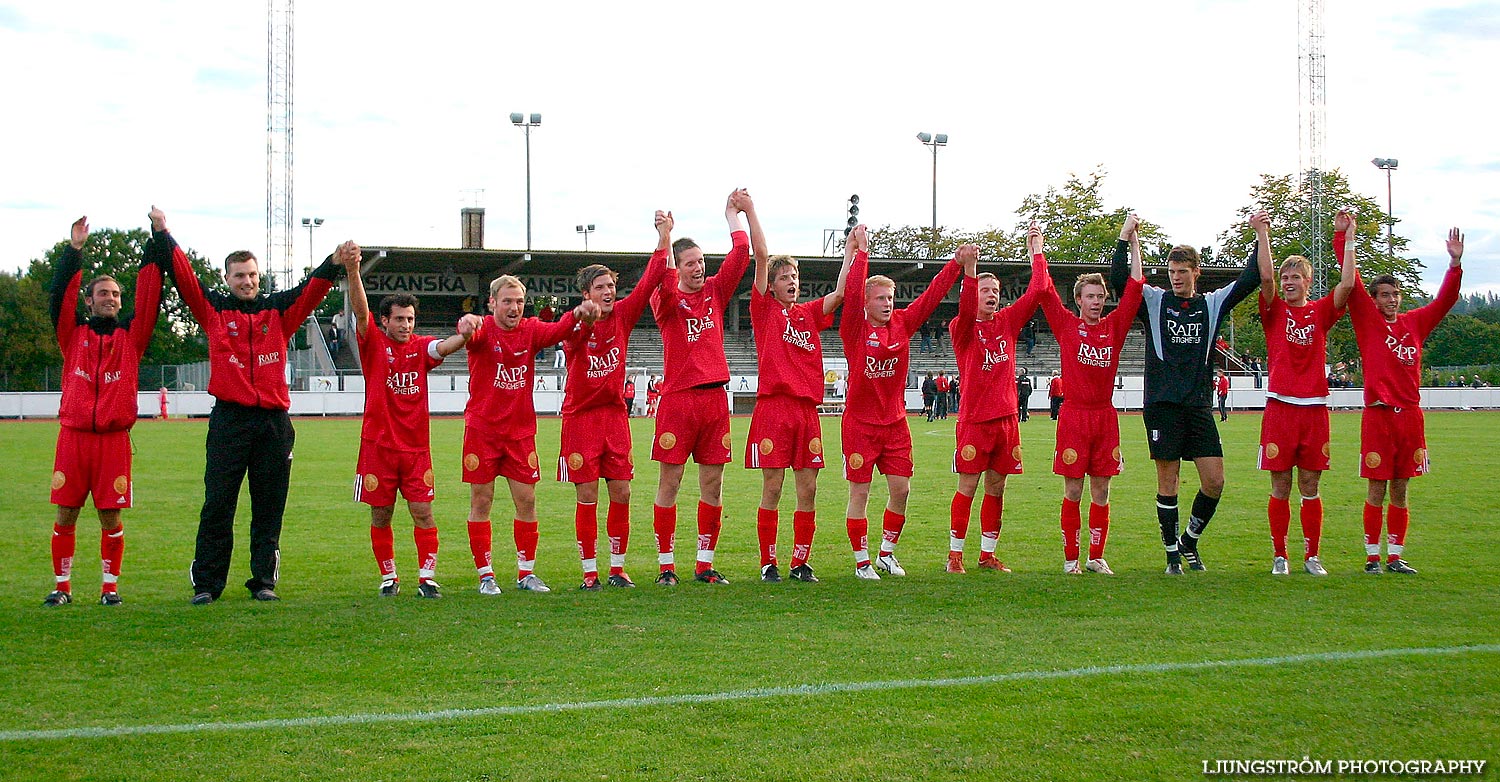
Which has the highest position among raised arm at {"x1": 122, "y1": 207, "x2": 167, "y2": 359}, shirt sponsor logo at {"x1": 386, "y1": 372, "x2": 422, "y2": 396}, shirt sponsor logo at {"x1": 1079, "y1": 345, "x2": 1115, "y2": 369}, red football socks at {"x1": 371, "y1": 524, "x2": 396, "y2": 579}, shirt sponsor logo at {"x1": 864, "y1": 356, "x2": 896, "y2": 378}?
raised arm at {"x1": 122, "y1": 207, "x2": 167, "y2": 359}

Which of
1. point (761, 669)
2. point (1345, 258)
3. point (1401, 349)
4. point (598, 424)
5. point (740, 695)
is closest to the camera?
point (740, 695)

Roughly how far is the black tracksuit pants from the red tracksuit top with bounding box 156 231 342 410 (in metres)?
0.13

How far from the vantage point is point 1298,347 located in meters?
9.02

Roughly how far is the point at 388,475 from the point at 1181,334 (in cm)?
581

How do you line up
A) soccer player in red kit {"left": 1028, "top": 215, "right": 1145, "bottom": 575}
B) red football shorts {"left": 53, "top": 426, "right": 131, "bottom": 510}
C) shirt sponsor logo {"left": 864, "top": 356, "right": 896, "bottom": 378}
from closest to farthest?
red football shorts {"left": 53, "top": 426, "right": 131, "bottom": 510}
shirt sponsor logo {"left": 864, "top": 356, "right": 896, "bottom": 378}
soccer player in red kit {"left": 1028, "top": 215, "right": 1145, "bottom": 575}

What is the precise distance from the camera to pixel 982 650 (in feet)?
20.0

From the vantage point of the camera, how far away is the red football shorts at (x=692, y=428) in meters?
8.42

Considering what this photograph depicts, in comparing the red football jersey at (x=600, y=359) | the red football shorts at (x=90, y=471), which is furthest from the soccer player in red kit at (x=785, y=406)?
the red football shorts at (x=90, y=471)

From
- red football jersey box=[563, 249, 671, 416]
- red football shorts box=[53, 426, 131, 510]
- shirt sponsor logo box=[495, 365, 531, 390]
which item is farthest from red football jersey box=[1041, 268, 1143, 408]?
red football shorts box=[53, 426, 131, 510]

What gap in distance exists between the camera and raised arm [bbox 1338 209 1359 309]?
28.6ft

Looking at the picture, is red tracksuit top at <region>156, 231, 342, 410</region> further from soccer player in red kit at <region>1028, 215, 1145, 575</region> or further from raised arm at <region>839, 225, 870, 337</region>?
soccer player in red kit at <region>1028, 215, 1145, 575</region>

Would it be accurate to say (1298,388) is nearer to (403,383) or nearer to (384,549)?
(403,383)

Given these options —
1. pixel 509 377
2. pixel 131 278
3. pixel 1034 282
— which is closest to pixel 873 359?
pixel 1034 282

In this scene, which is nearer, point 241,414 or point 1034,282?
point 241,414
